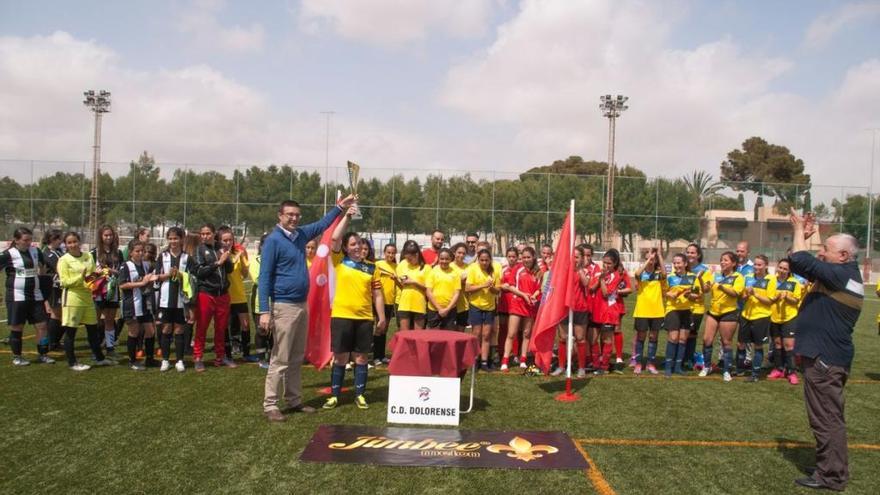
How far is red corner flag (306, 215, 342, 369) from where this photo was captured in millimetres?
7586

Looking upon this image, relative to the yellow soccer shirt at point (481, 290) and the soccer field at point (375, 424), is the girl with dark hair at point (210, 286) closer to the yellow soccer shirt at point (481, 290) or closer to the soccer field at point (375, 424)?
the soccer field at point (375, 424)

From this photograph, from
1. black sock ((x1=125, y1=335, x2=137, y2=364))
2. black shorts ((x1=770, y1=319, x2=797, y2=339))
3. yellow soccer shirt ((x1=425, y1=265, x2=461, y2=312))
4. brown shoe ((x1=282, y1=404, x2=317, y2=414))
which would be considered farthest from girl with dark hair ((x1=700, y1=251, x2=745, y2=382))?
black sock ((x1=125, y1=335, x2=137, y2=364))

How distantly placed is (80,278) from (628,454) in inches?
282

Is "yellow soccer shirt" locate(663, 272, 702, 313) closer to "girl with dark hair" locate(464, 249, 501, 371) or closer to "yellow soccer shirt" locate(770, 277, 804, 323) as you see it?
"yellow soccer shirt" locate(770, 277, 804, 323)

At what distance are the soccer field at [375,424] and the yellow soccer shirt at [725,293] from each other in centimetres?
104

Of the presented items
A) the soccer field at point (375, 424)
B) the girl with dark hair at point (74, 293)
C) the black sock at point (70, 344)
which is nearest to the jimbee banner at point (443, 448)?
the soccer field at point (375, 424)

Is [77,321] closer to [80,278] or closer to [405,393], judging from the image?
[80,278]

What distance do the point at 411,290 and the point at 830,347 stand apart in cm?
495

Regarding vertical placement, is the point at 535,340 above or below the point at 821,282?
below

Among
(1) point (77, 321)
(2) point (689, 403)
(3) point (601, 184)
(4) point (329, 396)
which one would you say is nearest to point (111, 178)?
(3) point (601, 184)

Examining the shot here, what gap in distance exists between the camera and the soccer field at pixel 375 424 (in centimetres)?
466

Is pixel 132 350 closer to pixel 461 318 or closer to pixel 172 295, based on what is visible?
pixel 172 295

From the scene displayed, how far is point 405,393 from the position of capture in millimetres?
6312

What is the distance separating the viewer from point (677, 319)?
8.84 metres
